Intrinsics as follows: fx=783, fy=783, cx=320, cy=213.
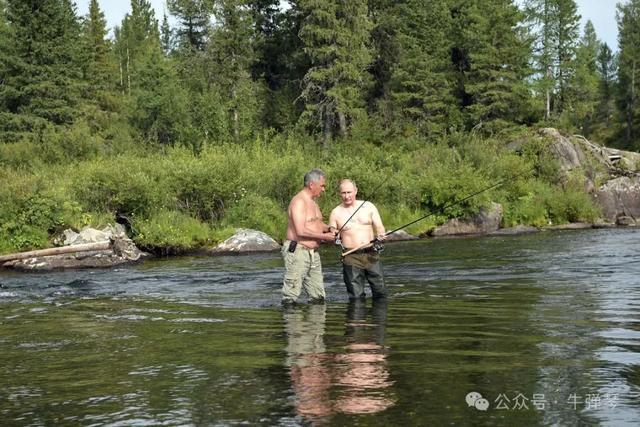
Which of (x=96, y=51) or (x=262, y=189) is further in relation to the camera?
(x=96, y=51)

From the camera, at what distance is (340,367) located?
24.8ft

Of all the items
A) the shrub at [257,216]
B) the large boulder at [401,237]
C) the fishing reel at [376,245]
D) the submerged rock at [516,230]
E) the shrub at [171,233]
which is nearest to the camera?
the fishing reel at [376,245]

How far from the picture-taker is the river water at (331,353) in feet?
20.2

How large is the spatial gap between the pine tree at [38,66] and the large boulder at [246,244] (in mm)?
28039

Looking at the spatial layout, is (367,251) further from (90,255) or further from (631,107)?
(631,107)

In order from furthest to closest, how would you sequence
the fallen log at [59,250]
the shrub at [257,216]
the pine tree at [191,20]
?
the pine tree at [191,20] < the shrub at [257,216] < the fallen log at [59,250]

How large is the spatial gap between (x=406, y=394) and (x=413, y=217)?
2732cm

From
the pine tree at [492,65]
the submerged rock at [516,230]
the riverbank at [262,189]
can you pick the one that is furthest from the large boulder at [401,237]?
the pine tree at [492,65]

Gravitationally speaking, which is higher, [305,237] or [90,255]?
[305,237]

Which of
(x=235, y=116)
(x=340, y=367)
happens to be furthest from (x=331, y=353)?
(x=235, y=116)

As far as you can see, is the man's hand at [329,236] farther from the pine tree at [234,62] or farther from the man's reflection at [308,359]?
the pine tree at [234,62]

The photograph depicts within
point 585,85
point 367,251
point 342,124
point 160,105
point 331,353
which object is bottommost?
point 331,353

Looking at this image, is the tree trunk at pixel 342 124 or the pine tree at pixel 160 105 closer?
the tree trunk at pixel 342 124

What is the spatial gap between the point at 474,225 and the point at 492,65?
23757 millimetres
